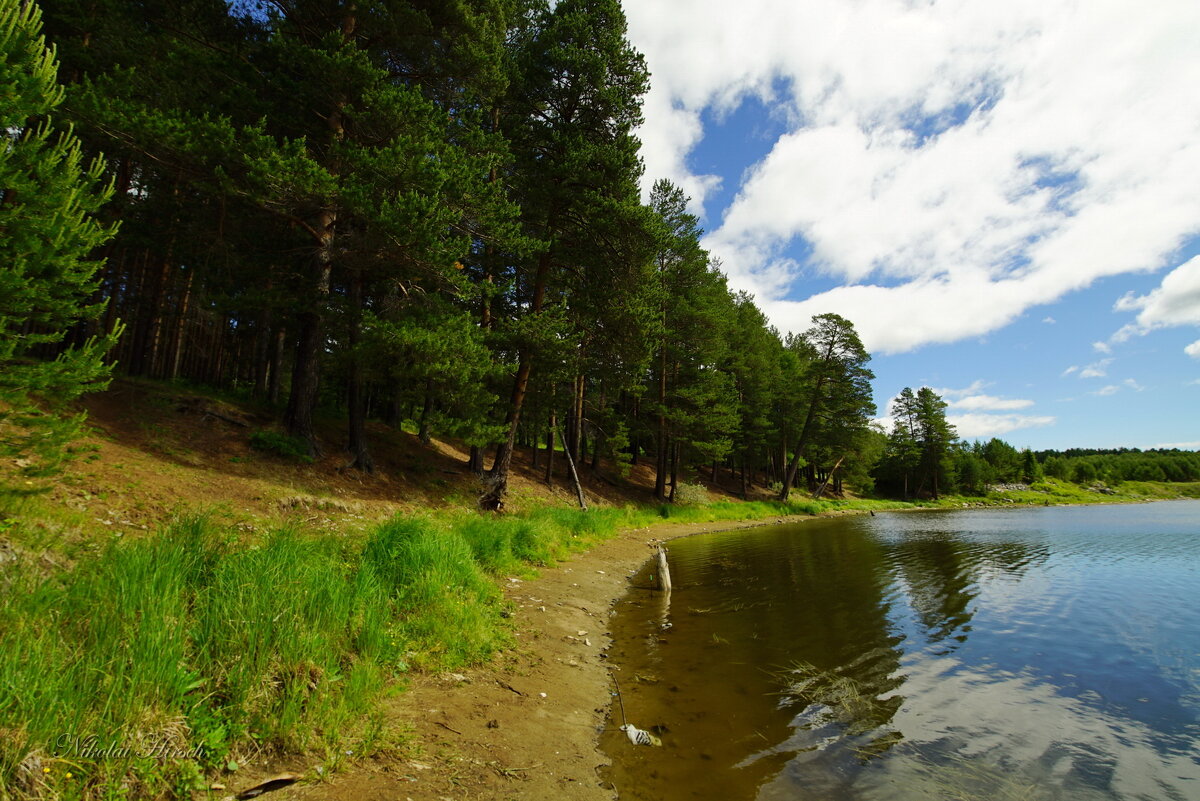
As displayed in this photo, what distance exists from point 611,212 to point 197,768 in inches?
627

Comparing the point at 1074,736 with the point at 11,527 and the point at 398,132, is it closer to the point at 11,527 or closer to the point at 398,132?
the point at 11,527

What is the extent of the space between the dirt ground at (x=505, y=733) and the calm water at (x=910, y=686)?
38 centimetres

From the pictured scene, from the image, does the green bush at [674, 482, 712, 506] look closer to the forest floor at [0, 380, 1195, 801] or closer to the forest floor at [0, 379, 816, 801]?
the forest floor at [0, 380, 1195, 801]

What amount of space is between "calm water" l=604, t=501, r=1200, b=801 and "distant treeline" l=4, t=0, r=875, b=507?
339 inches

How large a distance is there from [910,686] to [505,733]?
5.57m

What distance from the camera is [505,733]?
4547 mm

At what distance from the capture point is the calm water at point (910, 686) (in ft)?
15.0

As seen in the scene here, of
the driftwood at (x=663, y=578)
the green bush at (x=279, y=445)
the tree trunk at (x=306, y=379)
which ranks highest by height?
the tree trunk at (x=306, y=379)

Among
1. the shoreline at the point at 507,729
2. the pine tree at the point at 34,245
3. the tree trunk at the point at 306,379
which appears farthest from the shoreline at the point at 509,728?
the tree trunk at the point at 306,379

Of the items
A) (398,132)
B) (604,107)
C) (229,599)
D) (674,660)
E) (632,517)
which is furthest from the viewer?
(632,517)

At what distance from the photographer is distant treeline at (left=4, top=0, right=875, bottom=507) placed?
458 inches

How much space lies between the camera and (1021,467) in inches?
3167

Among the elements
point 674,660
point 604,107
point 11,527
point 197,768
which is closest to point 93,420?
point 11,527

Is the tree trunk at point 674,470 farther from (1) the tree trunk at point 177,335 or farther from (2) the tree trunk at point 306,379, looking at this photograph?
(1) the tree trunk at point 177,335
